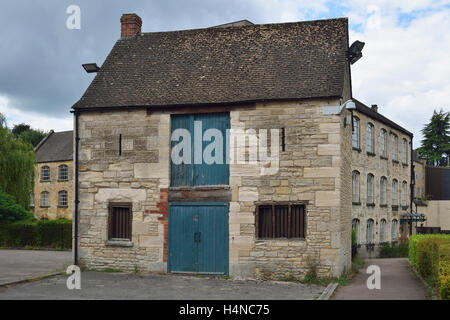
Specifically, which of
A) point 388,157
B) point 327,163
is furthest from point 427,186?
point 327,163

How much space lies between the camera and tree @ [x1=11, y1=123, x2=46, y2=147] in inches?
2551

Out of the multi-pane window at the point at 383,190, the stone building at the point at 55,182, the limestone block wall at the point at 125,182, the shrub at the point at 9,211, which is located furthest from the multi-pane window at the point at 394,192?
the stone building at the point at 55,182

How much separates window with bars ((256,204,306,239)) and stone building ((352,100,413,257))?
13.8m

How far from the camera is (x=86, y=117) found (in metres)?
16.9

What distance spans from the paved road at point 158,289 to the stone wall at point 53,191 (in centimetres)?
2986

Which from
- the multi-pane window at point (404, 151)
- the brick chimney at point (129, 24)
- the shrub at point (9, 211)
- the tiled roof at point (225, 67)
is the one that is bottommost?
the shrub at point (9, 211)

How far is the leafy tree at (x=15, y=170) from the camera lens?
33781 mm

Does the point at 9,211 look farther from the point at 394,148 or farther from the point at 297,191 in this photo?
the point at 394,148

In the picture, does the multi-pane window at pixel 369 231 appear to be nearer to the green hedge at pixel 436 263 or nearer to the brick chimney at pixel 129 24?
the green hedge at pixel 436 263

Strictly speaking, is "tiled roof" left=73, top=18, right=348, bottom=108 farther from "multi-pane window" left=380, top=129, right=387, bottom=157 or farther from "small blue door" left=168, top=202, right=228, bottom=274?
"multi-pane window" left=380, top=129, right=387, bottom=157

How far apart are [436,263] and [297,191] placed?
412 centimetres

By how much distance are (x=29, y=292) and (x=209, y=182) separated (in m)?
5.83

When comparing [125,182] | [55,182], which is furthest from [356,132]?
[55,182]

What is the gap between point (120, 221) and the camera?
16391mm
